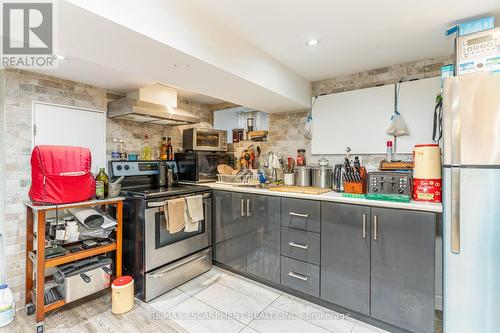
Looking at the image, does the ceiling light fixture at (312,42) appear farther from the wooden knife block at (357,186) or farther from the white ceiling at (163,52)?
the wooden knife block at (357,186)

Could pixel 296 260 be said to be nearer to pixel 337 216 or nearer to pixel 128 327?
pixel 337 216

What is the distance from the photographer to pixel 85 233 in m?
2.05

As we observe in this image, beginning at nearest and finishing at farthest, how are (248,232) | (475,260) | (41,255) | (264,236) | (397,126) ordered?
(475,260)
(41,255)
(397,126)
(264,236)
(248,232)

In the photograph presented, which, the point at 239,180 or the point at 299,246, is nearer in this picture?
the point at 299,246

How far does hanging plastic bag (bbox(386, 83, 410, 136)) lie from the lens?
2277mm

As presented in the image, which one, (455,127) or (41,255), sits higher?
(455,127)

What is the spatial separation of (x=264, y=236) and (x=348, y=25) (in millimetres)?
1950

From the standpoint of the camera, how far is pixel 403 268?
168 cm

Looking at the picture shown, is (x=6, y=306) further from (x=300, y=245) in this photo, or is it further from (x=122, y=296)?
→ (x=300, y=245)

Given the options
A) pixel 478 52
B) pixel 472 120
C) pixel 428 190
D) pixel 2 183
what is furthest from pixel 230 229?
pixel 478 52

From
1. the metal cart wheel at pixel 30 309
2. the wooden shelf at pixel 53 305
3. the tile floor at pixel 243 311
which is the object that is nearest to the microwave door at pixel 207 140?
the tile floor at pixel 243 311

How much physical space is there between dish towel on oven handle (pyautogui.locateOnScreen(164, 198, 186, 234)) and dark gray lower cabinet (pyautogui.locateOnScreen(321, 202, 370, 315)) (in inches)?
53.3

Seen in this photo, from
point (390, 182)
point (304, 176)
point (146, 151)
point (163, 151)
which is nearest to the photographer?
point (390, 182)

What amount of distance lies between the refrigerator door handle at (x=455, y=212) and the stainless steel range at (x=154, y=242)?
2185mm
